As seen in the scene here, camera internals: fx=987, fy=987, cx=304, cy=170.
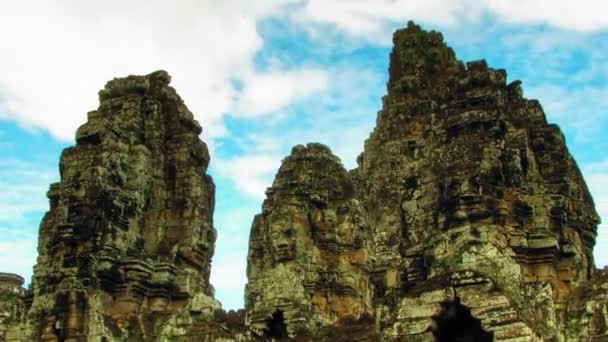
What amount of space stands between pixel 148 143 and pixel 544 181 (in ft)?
34.3

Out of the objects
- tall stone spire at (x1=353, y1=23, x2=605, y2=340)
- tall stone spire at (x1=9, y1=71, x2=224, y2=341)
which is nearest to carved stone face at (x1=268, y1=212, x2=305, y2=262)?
tall stone spire at (x1=9, y1=71, x2=224, y2=341)

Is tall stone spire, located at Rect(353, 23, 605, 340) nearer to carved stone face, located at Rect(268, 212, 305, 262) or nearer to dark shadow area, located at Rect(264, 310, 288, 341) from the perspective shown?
carved stone face, located at Rect(268, 212, 305, 262)

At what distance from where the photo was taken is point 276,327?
21688 millimetres

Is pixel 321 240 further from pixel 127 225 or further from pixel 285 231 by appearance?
pixel 127 225

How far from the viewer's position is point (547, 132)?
2061cm

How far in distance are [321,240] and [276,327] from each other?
9.39 ft

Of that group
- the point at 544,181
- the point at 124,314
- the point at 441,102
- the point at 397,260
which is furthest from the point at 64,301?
the point at 397,260

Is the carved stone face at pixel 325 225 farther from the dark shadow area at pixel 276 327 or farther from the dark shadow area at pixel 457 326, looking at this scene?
the dark shadow area at pixel 457 326

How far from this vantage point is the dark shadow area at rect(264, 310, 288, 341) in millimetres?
21297

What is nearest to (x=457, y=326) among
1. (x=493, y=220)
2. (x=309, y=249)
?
(x=493, y=220)

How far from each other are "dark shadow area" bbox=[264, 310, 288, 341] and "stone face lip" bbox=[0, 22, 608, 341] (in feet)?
0.12

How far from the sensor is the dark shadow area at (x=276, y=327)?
21297 millimetres

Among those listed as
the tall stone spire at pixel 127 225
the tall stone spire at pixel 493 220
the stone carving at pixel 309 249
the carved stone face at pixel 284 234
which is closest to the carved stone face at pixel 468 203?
the tall stone spire at pixel 493 220

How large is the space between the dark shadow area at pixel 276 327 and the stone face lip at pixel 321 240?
0.04 metres
